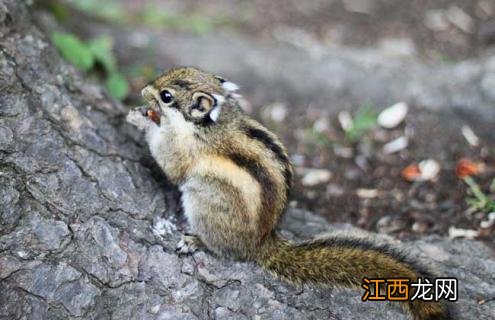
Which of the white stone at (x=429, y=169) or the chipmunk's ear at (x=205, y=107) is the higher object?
the chipmunk's ear at (x=205, y=107)

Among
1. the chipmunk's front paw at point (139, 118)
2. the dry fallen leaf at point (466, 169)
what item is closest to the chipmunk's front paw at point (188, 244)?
the chipmunk's front paw at point (139, 118)

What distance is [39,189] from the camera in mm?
3504

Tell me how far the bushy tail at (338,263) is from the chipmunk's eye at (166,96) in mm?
1106

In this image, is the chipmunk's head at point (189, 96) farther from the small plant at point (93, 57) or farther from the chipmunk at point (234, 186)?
the small plant at point (93, 57)

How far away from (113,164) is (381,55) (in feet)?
12.5

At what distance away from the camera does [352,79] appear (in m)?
6.15

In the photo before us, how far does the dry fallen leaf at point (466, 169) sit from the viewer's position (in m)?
4.85

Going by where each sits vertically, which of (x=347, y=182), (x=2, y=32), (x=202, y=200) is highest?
(x=2, y=32)

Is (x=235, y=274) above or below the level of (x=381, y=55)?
above

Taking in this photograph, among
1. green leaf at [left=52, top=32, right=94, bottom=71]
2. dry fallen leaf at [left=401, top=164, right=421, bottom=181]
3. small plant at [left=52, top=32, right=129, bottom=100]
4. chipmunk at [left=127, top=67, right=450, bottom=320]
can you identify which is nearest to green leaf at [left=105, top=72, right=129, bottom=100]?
small plant at [left=52, top=32, right=129, bottom=100]

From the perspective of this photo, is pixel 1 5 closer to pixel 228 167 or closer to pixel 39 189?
pixel 39 189

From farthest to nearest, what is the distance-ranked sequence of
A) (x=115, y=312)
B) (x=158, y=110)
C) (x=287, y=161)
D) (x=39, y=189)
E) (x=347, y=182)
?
(x=347, y=182) → (x=158, y=110) → (x=287, y=161) → (x=39, y=189) → (x=115, y=312)

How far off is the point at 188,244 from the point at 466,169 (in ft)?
8.04

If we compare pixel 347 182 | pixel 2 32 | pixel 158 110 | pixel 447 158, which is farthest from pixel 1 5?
pixel 447 158
